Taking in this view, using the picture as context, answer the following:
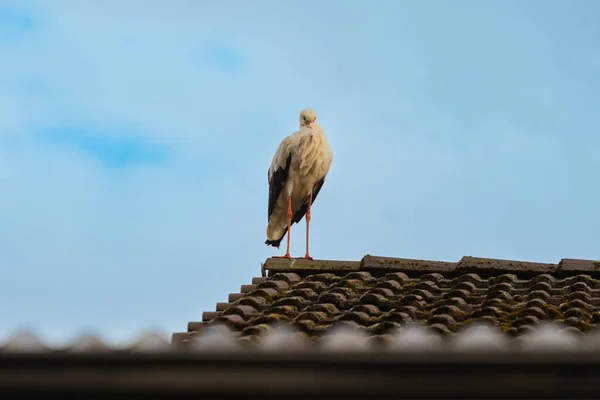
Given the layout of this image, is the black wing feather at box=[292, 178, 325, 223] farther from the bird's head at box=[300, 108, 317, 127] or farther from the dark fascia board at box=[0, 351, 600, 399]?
the dark fascia board at box=[0, 351, 600, 399]

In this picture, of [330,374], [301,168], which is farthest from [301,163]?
[330,374]

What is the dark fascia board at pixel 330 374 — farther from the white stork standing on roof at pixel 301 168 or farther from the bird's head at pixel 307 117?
the bird's head at pixel 307 117

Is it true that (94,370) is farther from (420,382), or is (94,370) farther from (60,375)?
(420,382)

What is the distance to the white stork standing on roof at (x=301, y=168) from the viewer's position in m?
13.0

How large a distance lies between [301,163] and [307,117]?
565 mm

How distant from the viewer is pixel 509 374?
290cm

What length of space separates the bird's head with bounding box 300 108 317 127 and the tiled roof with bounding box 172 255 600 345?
4622 mm

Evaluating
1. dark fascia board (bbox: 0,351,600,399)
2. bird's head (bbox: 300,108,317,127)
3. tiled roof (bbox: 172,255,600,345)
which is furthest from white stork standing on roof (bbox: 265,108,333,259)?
dark fascia board (bbox: 0,351,600,399)

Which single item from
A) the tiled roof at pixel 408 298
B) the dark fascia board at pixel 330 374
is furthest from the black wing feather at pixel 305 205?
the dark fascia board at pixel 330 374

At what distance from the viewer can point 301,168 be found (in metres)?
13.0

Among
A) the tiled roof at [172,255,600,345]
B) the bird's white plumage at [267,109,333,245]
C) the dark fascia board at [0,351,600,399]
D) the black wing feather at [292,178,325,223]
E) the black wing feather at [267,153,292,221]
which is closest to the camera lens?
the dark fascia board at [0,351,600,399]

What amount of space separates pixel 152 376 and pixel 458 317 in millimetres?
3934

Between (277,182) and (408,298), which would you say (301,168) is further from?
(408,298)

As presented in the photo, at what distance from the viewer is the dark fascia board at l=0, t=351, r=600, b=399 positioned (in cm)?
290
